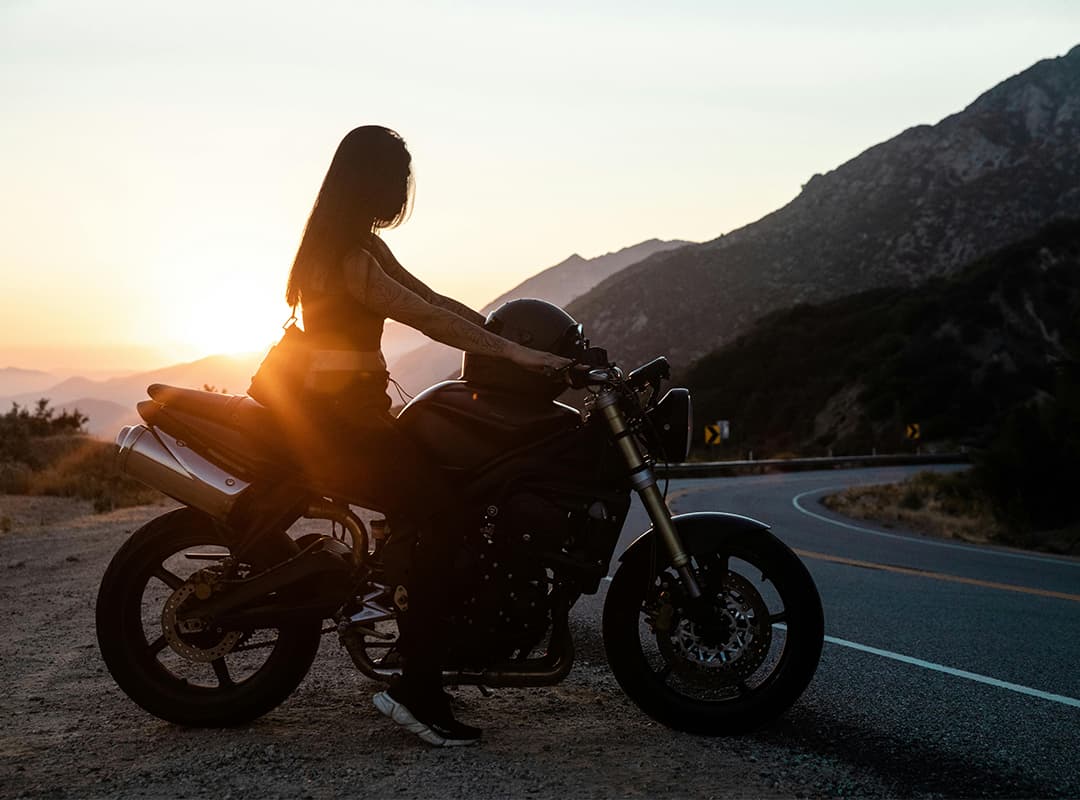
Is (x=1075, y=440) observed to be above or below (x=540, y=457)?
below

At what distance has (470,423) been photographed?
14.1ft

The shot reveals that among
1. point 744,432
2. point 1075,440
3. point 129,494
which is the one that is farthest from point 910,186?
point 129,494

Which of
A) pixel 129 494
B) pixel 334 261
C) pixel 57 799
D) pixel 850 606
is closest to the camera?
pixel 57 799

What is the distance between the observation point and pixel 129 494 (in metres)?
19.6

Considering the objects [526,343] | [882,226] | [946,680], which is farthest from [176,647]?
[882,226]

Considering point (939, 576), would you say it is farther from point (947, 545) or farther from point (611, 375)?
point (611, 375)

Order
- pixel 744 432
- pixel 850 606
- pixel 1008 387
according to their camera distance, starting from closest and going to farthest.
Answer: pixel 850 606, pixel 1008 387, pixel 744 432

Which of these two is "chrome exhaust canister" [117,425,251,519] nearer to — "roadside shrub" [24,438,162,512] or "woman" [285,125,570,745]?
"woman" [285,125,570,745]

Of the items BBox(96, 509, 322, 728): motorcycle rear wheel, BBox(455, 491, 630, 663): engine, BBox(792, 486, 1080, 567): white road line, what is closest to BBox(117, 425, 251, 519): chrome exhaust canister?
BBox(96, 509, 322, 728): motorcycle rear wheel

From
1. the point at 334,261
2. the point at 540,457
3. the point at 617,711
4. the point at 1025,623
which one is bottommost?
the point at 1025,623

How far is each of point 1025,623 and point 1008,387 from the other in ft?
152

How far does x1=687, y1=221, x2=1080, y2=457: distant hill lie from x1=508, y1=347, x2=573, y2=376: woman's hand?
152 feet

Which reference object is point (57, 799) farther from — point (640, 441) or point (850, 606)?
point (850, 606)

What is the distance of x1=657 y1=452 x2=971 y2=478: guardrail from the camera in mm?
33375
